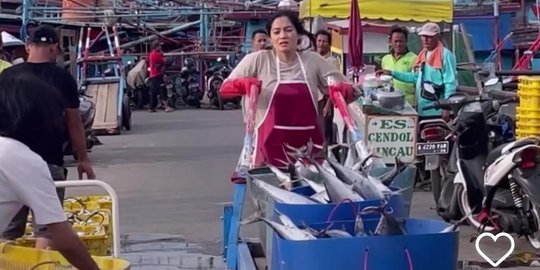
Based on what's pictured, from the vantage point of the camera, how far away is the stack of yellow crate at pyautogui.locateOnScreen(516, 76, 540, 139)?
9.71m

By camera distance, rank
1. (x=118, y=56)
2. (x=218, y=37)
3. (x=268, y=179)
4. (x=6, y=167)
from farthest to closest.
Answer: (x=218, y=37) → (x=118, y=56) → (x=268, y=179) → (x=6, y=167)

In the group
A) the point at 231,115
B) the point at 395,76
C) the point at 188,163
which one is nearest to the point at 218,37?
the point at 231,115

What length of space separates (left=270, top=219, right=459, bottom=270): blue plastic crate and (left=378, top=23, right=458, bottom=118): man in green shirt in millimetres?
6061

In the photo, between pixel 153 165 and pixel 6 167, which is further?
pixel 153 165

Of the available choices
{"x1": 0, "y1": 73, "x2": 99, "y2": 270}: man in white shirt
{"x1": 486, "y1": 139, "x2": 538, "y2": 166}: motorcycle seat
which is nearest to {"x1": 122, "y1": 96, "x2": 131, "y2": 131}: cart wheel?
{"x1": 486, "y1": 139, "x2": 538, "y2": 166}: motorcycle seat

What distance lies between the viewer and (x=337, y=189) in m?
5.57

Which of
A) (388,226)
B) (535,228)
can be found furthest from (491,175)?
(388,226)

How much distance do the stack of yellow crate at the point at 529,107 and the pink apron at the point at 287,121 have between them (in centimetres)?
295

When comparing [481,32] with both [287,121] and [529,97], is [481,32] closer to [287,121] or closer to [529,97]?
[529,97]

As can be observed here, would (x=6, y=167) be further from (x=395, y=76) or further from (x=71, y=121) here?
(x=395, y=76)

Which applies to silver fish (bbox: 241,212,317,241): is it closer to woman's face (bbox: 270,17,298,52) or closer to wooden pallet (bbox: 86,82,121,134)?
woman's face (bbox: 270,17,298,52)

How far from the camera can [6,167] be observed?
4359mm

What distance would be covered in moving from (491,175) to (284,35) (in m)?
2.19

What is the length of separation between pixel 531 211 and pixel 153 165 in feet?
24.5
